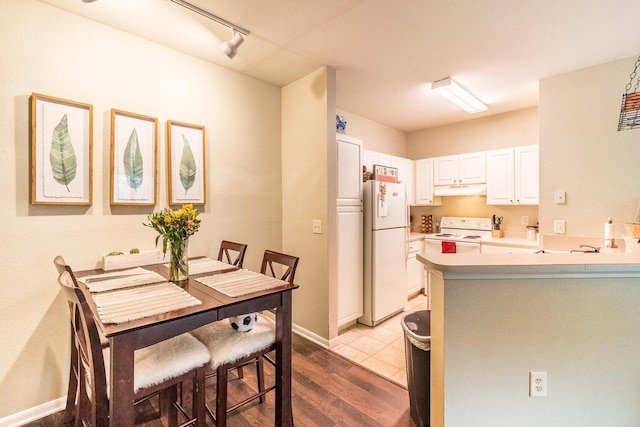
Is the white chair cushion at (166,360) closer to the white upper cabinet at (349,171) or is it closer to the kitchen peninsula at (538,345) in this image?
the kitchen peninsula at (538,345)

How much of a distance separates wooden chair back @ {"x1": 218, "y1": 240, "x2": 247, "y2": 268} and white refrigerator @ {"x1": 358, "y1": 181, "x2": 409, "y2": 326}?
1410 mm

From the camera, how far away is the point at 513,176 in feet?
12.1

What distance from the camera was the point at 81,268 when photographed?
1945 mm

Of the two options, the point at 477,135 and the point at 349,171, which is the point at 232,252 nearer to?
the point at 349,171

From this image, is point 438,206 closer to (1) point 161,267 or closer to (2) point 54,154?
(1) point 161,267

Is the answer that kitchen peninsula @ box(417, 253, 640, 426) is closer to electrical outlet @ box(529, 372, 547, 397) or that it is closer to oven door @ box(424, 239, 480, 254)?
electrical outlet @ box(529, 372, 547, 397)

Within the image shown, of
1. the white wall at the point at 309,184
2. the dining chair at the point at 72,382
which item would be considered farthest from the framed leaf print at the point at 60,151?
the white wall at the point at 309,184

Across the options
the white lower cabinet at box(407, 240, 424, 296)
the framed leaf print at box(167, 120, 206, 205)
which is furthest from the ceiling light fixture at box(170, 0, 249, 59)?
the white lower cabinet at box(407, 240, 424, 296)

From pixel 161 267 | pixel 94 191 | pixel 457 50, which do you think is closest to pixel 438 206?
pixel 457 50

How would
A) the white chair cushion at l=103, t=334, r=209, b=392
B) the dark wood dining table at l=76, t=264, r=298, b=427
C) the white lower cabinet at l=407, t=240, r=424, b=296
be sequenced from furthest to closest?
the white lower cabinet at l=407, t=240, r=424, b=296 < the white chair cushion at l=103, t=334, r=209, b=392 < the dark wood dining table at l=76, t=264, r=298, b=427

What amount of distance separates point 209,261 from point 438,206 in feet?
12.6

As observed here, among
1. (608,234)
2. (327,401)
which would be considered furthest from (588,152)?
(327,401)

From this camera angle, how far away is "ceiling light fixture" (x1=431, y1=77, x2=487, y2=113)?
2939 mm

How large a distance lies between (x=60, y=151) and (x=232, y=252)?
1419 millimetres
